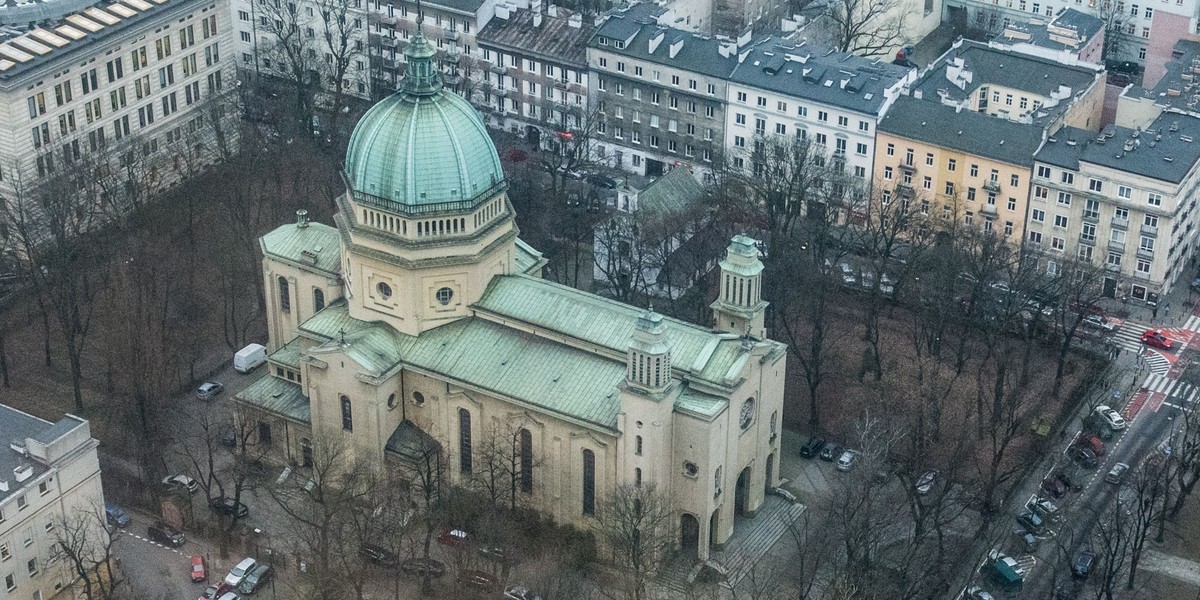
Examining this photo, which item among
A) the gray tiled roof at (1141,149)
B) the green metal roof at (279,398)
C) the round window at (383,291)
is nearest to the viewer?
the round window at (383,291)

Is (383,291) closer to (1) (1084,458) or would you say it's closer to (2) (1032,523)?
(2) (1032,523)

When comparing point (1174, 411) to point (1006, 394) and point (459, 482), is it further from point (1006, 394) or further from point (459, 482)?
point (459, 482)

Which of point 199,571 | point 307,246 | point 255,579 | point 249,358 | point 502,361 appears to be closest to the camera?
point 255,579

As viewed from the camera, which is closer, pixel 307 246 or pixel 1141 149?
pixel 307 246

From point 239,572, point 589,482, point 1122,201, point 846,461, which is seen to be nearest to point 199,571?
point 239,572

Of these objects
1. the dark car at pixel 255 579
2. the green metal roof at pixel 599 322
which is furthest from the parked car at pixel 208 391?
the green metal roof at pixel 599 322

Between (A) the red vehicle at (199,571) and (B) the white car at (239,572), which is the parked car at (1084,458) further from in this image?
(A) the red vehicle at (199,571)

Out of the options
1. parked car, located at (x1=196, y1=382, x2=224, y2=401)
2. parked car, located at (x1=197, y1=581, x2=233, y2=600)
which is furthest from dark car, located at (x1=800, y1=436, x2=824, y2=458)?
parked car, located at (x1=196, y1=382, x2=224, y2=401)
